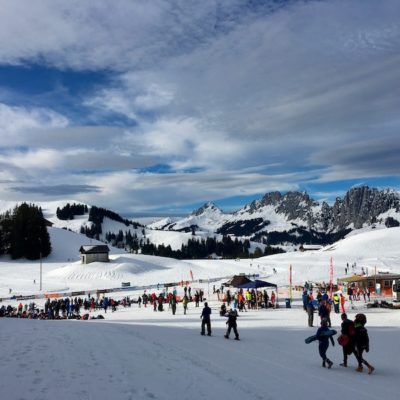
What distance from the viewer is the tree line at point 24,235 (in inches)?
4082

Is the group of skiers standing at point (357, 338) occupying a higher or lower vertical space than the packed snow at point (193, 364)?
higher

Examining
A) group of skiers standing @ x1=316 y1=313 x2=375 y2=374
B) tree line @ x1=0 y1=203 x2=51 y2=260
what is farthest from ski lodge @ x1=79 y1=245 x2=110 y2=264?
group of skiers standing @ x1=316 y1=313 x2=375 y2=374

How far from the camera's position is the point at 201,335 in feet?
65.5

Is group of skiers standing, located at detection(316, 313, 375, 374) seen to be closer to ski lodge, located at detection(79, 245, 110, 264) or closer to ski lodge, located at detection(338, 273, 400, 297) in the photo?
ski lodge, located at detection(338, 273, 400, 297)

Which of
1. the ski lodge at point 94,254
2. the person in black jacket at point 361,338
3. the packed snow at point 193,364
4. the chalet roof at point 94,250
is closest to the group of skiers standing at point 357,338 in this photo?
the person in black jacket at point 361,338

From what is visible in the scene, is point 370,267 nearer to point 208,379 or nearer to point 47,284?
point 47,284

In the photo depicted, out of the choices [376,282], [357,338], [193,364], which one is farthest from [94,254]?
[357,338]

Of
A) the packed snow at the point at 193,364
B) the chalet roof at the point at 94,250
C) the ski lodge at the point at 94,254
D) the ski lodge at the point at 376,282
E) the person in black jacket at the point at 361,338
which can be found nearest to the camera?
the packed snow at the point at 193,364

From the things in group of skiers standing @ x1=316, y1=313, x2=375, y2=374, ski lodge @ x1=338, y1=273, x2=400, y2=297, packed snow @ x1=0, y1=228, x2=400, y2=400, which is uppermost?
group of skiers standing @ x1=316, y1=313, x2=375, y2=374

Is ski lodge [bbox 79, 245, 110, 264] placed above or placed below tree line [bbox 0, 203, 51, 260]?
below

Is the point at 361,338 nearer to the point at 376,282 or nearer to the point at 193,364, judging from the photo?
the point at 193,364

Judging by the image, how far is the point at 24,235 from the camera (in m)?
105

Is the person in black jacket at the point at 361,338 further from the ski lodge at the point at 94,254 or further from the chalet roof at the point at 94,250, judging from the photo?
the chalet roof at the point at 94,250

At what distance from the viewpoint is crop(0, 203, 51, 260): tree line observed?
103688mm
